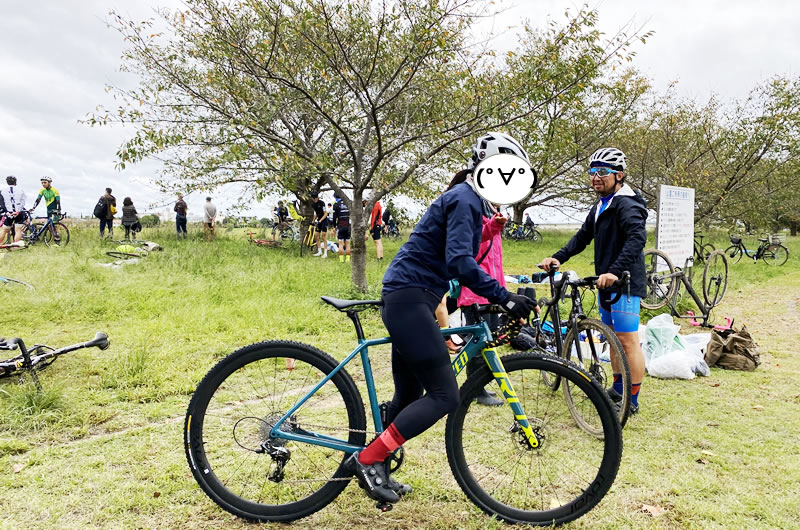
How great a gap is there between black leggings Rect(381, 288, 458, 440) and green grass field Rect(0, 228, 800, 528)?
25.2 inches

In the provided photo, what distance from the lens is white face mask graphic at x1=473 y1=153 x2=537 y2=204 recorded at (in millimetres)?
2680

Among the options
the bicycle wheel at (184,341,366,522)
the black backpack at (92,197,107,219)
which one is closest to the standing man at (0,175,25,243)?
the black backpack at (92,197,107,219)

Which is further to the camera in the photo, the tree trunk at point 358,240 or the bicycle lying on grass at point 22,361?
the tree trunk at point 358,240

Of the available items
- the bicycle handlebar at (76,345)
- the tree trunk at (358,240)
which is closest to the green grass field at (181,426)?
the bicycle handlebar at (76,345)

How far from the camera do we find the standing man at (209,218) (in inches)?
711

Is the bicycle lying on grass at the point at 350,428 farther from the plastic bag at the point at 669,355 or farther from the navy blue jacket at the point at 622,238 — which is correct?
the plastic bag at the point at 669,355

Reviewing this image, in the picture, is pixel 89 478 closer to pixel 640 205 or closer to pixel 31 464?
pixel 31 464

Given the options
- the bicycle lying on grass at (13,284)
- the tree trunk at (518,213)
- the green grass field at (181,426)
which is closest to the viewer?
the green grass field at (181,426)

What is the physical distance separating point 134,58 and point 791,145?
17.3 m

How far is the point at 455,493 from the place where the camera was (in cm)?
304

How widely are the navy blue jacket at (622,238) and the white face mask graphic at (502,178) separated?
55.8 inches

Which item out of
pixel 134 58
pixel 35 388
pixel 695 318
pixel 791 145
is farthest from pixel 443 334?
pixel 791 145

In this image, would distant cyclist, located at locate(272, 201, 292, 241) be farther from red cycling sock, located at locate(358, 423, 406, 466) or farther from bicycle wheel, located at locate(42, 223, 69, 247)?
red cycling sock, located at locate(358, 423, 406, 466)

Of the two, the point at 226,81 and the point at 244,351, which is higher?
the point at 226,81
